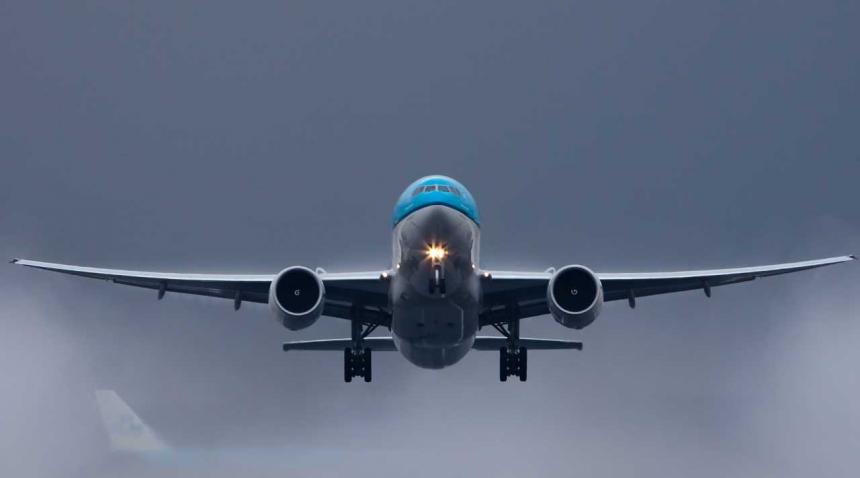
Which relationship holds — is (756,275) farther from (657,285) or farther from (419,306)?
(419,306)

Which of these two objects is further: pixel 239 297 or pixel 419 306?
pixel 239 297

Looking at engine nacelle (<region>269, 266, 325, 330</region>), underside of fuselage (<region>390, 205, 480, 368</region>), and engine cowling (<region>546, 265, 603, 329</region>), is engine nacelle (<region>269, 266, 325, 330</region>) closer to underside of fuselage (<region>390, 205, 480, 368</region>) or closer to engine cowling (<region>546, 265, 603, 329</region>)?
underside of fuselage (<region>390, 205, 480, 368</region>)

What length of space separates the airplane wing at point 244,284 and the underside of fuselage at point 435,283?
145 centimetres

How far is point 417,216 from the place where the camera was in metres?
33.0

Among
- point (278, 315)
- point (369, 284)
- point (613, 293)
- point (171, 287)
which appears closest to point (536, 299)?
point (613, 293)

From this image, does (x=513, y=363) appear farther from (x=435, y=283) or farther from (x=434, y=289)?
(x=435, y=283)

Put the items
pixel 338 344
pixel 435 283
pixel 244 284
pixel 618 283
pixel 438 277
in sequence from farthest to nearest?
pixel 338 344 → pixel 618 283 → pixel 244 284 → pixel 435 283 → pixel 438 277

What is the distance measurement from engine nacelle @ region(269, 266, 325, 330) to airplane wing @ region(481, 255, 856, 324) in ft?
15.3

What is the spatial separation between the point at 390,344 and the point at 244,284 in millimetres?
5530

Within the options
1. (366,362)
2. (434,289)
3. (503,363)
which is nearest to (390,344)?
(366,362)

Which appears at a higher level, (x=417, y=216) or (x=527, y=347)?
(x=417, y=216)

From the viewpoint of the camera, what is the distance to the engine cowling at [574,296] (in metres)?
34.1

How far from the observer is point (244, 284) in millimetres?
36938

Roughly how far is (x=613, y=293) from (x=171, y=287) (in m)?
13.3
